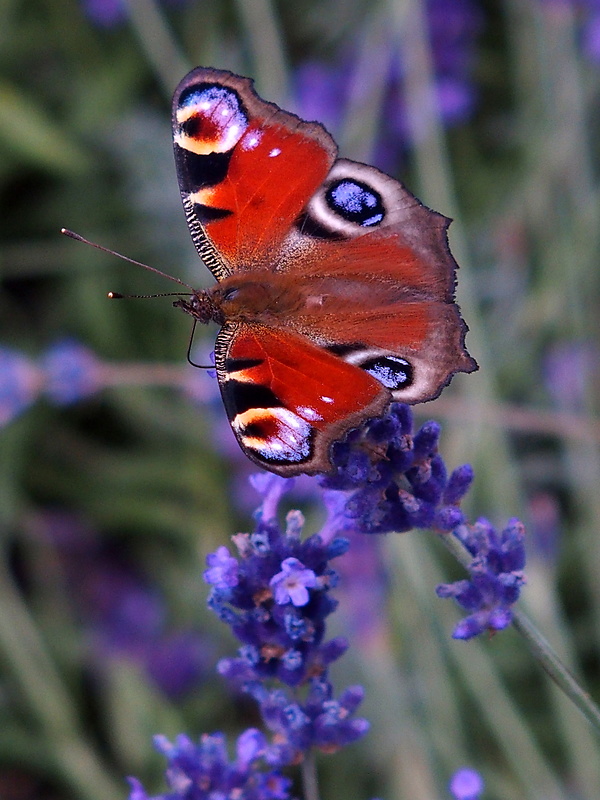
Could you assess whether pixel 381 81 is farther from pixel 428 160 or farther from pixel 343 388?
pixel 343 388

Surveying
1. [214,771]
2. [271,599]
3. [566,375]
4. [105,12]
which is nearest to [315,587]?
[271,599]

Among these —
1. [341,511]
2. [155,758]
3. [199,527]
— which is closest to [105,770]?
[155,758]

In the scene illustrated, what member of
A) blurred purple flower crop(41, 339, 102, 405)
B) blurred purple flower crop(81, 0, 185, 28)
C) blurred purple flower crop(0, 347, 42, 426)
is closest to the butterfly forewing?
blurred purple flower crop(41, 339, 102, 405)

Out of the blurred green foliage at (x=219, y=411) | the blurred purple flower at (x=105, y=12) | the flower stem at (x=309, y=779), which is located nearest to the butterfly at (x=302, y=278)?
the flower stem at (x=309, y=779)

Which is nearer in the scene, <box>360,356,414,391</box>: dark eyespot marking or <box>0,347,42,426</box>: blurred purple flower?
<box>360,356,414,391</box>: dark eyespot marking

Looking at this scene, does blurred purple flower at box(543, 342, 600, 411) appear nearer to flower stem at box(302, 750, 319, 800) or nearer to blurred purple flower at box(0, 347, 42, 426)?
blurred purple flower at box(0, 347, 42, 426)

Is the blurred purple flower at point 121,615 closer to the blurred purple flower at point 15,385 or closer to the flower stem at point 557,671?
the blurred purple flower at point 15,385
